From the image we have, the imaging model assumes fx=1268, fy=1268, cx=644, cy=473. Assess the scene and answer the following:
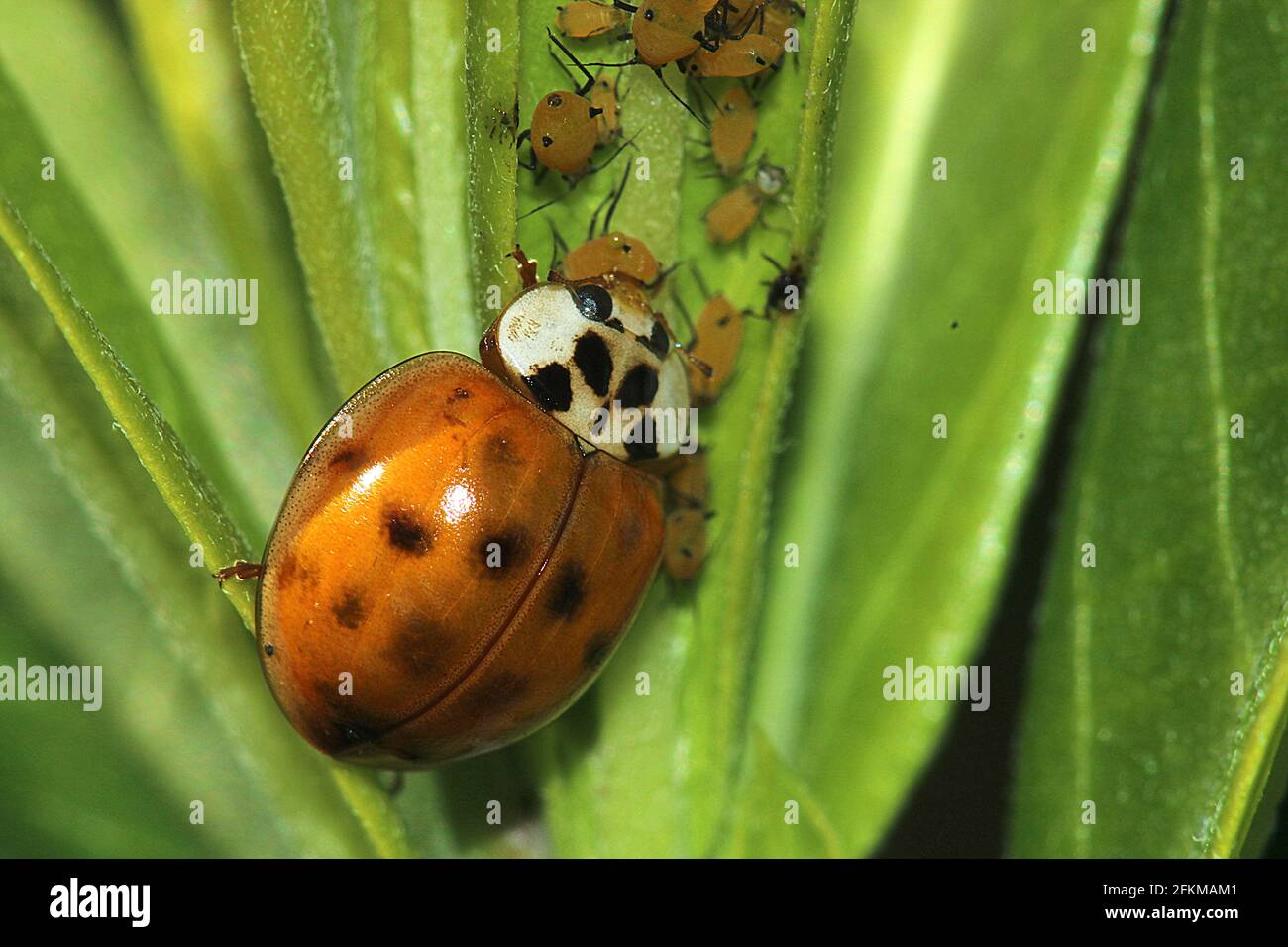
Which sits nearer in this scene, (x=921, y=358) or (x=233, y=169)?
(x=233, y=169)

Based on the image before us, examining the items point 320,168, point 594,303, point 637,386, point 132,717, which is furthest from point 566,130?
point 132,717

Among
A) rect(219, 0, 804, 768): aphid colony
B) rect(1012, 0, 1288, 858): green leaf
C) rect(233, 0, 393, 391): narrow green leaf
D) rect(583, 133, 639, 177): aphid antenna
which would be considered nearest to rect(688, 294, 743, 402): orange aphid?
rect(219, 0, 804, 768): aphid colony

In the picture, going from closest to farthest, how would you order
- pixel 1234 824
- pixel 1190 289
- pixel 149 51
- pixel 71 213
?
pixel 1234 824 < pixel 71 213 < pixel 1190 289 < pixel 149 51

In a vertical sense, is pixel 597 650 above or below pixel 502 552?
below

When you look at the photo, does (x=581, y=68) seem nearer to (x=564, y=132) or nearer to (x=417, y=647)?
(x=564, y=132)

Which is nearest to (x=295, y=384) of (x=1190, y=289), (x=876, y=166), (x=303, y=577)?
(x=303, y=577)

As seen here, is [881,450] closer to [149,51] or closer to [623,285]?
[623,285]

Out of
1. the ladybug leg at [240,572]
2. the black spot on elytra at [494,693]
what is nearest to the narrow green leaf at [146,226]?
the ladybug leg at [240,572]
